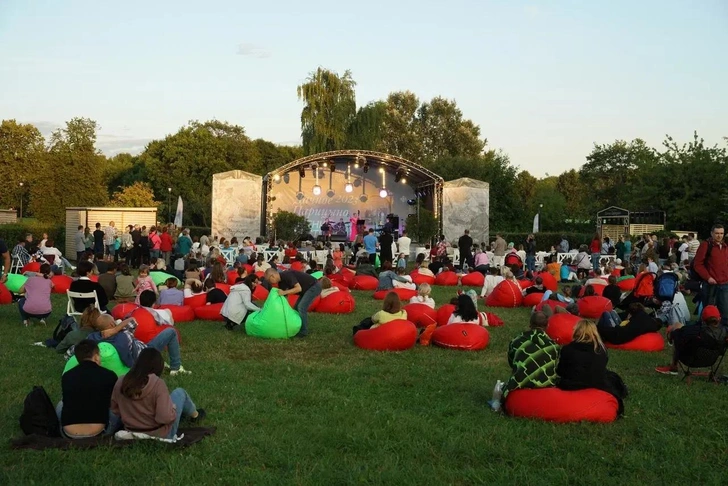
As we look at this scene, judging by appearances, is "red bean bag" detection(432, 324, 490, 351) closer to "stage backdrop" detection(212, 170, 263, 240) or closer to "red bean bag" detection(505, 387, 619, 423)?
"red bean bag" detection(505, 387, 619, 423)

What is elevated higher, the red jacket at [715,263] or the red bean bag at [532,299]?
the red jacket at [715,263]

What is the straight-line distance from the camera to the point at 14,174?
54.9m

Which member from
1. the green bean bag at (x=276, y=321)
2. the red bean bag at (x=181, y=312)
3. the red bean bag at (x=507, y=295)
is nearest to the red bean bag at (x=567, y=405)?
the green bean bag at (x=276, y=321)

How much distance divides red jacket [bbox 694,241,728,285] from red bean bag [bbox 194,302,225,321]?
23.5 ft

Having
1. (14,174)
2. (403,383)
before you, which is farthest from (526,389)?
(14,174)

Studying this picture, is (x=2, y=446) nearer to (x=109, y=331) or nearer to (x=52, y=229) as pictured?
(x=109, y=331)

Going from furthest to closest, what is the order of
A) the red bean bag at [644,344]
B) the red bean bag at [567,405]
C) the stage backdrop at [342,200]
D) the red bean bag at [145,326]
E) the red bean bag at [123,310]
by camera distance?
the stage backdrop at [342,200], the red bean bag at [123,310], the red bean bag at [644,344], the red bean bag at [145,326], the red bean bag at [567,405]

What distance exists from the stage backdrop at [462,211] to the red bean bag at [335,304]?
18288 mm

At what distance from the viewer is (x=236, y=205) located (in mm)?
30609

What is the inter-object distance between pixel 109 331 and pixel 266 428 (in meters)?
2.30

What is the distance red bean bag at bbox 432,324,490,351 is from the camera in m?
10.0

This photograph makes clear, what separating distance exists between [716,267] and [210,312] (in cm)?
755

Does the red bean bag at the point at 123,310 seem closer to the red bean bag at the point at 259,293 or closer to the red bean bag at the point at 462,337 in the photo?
the red bean bag at the point at 259,293

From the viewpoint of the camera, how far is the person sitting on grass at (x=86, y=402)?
5.65 m
